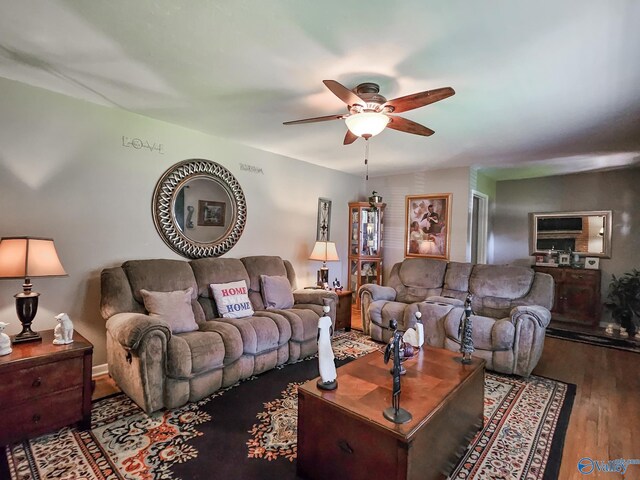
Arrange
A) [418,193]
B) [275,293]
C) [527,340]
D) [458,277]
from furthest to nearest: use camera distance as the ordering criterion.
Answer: [418,193], [458,277], [275,293], [527,340]

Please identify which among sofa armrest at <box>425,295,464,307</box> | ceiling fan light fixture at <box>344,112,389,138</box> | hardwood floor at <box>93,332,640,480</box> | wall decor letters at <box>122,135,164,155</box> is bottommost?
hardwood floor at <box>93,332,640,480</box>

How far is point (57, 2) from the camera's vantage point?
5.15 ft

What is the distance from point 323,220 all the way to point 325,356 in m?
3.49

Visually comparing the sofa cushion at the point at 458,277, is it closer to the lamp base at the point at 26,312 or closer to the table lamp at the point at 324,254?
the table lamp at the point at 324,254

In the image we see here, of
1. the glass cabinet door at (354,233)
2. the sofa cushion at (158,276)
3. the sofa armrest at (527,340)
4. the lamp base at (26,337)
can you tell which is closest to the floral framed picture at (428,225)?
the glass cabinet door at (354,233)

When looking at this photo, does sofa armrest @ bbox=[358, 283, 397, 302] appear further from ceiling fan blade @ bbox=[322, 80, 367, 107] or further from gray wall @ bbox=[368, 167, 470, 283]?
ceiling fan blade @ bbox=[322, 80, 367, 107]

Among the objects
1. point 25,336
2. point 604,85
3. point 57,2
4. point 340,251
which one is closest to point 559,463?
point 604,85

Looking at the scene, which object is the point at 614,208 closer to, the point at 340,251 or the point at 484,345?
→ the point at 484,345

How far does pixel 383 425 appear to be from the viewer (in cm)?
142

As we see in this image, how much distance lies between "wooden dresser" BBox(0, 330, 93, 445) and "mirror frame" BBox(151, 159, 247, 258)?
136 cm

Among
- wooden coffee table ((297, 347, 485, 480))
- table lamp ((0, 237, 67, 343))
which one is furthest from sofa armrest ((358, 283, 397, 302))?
table lamp ((0, 237, 67, 343))

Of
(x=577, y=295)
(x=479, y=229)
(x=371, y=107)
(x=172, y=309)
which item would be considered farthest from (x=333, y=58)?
(x=577, y=295)

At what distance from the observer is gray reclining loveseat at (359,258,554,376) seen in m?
3.05

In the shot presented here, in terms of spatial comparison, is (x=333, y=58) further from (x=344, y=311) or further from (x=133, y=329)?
(x=344, y=311)
